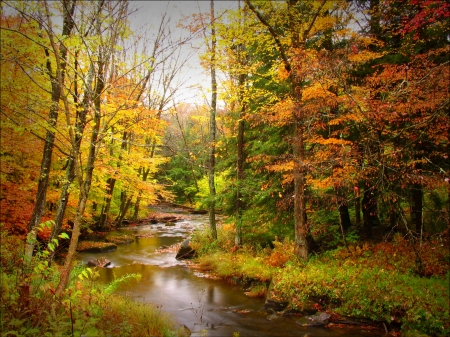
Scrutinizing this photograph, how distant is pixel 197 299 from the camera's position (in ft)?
31.4

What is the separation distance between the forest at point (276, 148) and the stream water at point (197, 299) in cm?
78

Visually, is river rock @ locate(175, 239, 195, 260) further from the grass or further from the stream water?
the grass

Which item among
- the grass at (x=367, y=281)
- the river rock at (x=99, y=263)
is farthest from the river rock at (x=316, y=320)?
the river rock at (x=99, y=263)

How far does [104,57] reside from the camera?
4.66 meters

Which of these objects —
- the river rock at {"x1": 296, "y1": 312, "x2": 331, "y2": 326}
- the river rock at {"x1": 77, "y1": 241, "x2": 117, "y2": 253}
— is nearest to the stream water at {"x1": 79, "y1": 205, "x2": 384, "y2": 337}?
the river rock at {"x1": 296, "y1": 312, "x2": 331, "y2": 326}

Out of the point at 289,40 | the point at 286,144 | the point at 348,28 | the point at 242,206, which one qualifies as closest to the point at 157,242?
the point at 242,206

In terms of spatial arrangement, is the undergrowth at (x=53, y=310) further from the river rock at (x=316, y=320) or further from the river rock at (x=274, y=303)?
the river rock at (x=316, y=320)

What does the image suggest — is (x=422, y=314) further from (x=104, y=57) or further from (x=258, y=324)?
(x=104, y=57)

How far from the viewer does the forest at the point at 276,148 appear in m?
4.66

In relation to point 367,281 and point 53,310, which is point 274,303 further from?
point 53,310

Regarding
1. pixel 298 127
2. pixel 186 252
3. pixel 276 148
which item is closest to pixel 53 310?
pixel 298 127

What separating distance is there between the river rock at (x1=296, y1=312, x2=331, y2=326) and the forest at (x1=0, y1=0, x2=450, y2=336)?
36 cm

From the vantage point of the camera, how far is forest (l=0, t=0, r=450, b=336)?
184 inches

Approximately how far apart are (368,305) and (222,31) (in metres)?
9.20
